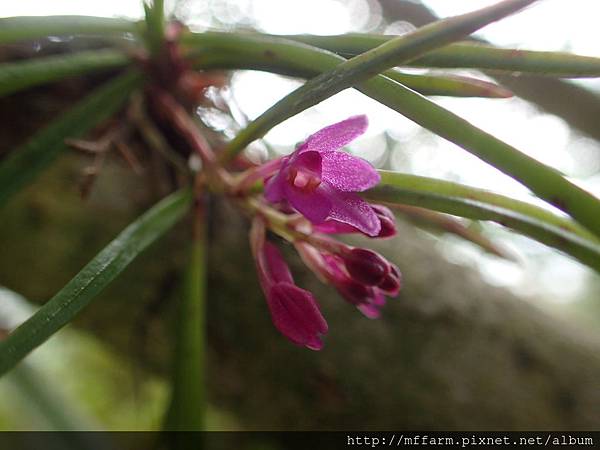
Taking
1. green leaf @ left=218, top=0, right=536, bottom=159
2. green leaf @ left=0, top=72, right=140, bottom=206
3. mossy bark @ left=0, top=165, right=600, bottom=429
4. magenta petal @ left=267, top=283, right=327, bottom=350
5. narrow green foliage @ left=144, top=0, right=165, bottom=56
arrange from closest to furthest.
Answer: green leaf @ left=218, top=0, right=536, bottom=159 < magenta petal @ left=267, top=283, right=327, bottom=350 < green leaf @ left=0, top=72, right=140, bottom=206 < narrow green foliage @ left=144, top=0, right=165, bottom=56 < mossy bark @ left=0, top=165, right=600, bottom=429

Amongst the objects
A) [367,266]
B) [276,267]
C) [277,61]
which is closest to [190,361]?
[276,267]

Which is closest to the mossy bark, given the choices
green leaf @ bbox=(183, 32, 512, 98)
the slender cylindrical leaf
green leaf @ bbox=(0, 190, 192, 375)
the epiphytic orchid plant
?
the epiphytic orchid plant

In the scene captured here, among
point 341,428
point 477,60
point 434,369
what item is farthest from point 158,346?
point 477,60

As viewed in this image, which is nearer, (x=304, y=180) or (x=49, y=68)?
(x=304, y=180)

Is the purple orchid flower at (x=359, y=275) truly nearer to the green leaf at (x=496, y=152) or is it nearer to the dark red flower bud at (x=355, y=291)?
the dark red flower bud at (x=355, y=291)

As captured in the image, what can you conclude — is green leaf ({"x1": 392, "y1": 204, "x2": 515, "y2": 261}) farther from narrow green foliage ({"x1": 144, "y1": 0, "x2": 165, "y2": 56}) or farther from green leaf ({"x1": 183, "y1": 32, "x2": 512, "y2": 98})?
narrow green foliage ({"x1": 144, "y1": 0, "x2": 165, "y2": 56})

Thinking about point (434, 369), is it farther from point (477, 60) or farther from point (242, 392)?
point (477, 60)

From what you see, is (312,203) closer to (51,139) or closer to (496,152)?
(496,152)
